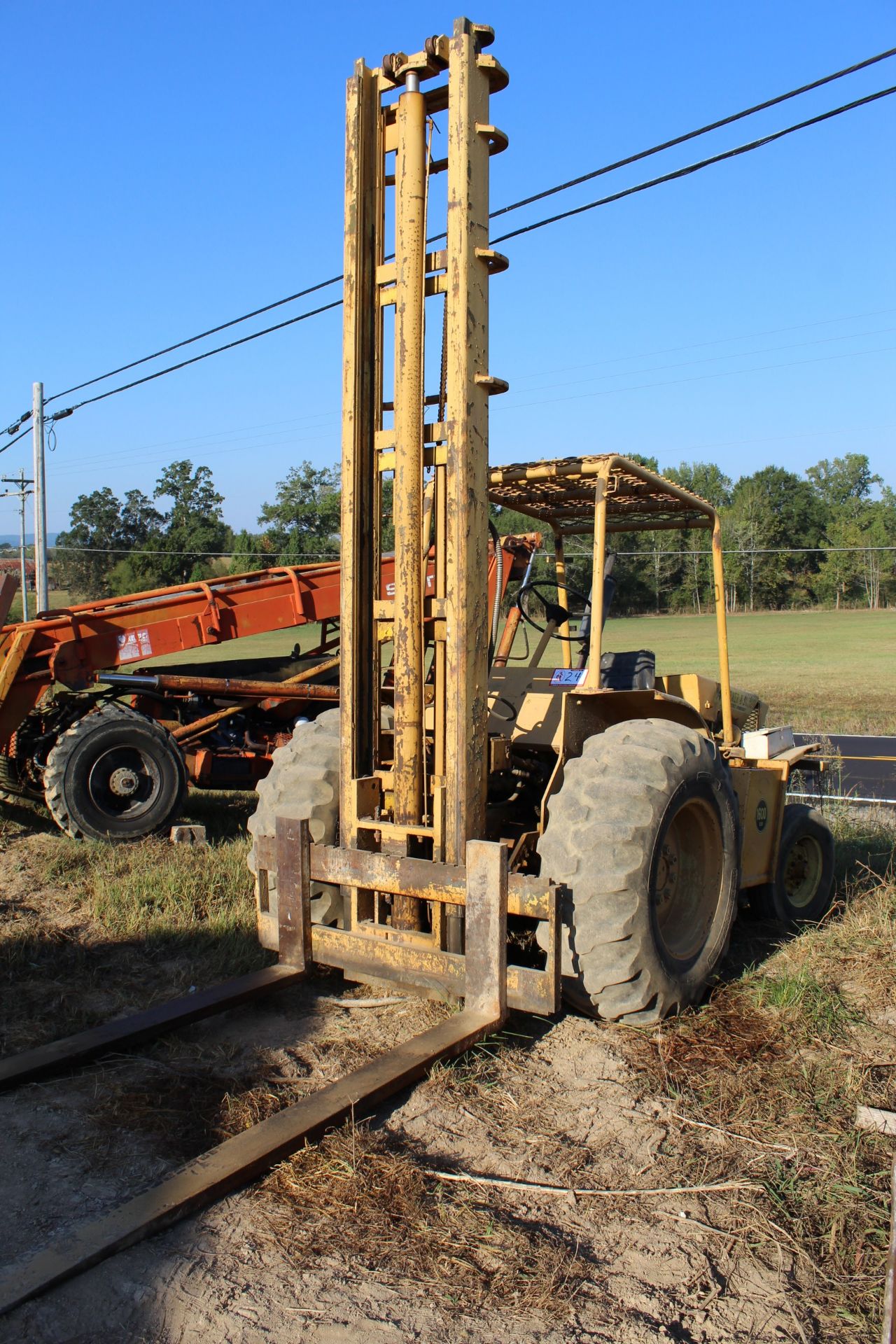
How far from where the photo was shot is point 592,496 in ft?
20.2

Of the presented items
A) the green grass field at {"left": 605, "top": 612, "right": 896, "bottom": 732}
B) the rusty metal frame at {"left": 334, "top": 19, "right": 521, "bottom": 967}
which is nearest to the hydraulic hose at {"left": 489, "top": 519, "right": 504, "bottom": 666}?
the rusty metal frame at {"left": 334, "top": 19, "right": 521, "bottom": 967}

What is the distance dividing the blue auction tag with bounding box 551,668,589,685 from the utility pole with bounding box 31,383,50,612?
21797 millimetres

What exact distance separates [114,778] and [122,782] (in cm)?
7

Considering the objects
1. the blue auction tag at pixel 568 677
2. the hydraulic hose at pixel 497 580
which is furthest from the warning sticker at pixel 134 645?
the blue auction tag at pixel 568 677

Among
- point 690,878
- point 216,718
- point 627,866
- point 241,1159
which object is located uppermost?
point 216,718

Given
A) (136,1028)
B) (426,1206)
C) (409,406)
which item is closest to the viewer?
(426,1206)

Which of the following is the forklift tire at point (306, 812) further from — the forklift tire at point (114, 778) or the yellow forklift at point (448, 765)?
the forklift tire at point (114, 778)

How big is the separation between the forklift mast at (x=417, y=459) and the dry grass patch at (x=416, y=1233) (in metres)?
1.41

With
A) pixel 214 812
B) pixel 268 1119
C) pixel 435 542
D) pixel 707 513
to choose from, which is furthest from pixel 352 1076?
pixel 214 812

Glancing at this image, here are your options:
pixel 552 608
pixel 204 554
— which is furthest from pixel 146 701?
pixel 204 554

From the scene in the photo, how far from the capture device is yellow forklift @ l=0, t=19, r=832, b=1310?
4.34 m

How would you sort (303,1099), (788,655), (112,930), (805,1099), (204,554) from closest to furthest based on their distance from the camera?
(303,1099)
(805,1099)
(112,930)
(788,655)
(204,554)

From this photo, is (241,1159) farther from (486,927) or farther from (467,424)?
(467,424)

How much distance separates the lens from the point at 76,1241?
291 centimetres
